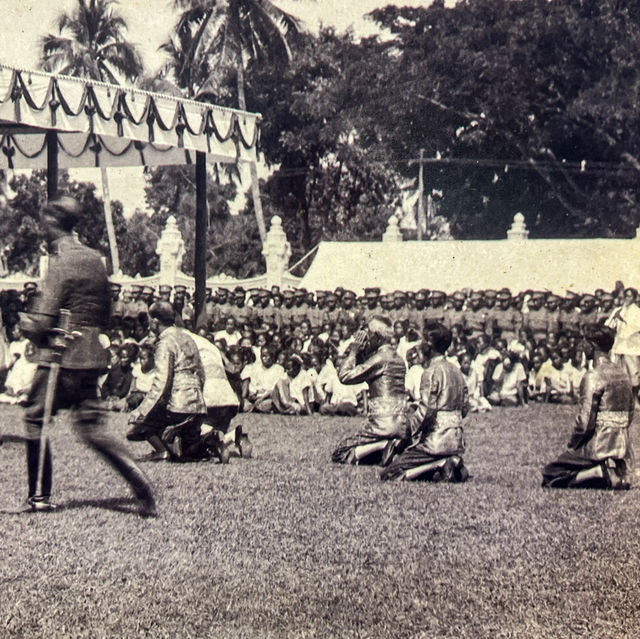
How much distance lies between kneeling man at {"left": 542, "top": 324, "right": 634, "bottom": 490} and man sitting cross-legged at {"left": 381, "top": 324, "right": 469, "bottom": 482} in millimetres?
731

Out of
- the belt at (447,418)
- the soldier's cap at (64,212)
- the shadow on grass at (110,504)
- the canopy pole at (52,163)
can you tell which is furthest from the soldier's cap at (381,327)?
the canopy pole at (52,163)

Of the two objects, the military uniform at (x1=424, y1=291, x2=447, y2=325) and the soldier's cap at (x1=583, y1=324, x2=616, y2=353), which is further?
the military uniform at (x1=424, y1=291, x2=447, y2=325)

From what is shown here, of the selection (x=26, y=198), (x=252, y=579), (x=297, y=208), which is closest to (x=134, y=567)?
(x=252, y=579)

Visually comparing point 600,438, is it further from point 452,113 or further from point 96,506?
point 452,113

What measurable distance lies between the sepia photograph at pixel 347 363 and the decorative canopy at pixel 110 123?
0.03 meters

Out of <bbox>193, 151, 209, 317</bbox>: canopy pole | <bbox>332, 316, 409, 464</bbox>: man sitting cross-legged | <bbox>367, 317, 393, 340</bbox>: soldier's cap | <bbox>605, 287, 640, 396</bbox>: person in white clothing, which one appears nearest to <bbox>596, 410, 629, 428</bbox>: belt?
<bbox>332, 316, 409, 464</bbox>: man sitting cross-legged

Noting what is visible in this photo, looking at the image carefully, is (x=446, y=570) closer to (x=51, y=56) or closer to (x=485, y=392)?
(x=485, y=392)

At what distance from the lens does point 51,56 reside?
1001 inches

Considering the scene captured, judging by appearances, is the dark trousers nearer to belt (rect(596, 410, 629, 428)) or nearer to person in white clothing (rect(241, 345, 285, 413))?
belt (rect(596, 410, 629, 428))

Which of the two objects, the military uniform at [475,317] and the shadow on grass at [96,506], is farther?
the military uniform at [475,317]

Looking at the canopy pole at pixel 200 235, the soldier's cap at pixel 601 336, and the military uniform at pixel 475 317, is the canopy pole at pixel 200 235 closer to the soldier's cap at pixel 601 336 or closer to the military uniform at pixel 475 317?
the military uniform at pixel 475 317

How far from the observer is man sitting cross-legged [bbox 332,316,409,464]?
916cm

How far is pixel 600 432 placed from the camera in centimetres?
791

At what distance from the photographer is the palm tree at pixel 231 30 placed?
2614 centimetres
